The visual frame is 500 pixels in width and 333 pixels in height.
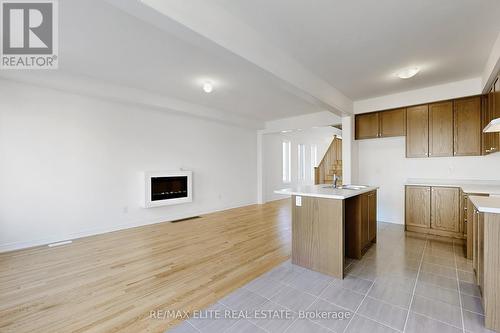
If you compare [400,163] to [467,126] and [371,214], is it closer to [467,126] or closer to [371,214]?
[467,126]

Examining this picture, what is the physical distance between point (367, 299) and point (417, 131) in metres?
3.56

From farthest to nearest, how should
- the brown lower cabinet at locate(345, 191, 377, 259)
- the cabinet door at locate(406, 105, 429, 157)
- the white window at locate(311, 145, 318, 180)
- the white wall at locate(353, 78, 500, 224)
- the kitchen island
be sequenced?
the white window at locate(311, 145, 318, 180) < the cabinet door at locate(406, 105, 429, 157) < the white wall at locate(353, 78, 500, 224) < the brown lower cabinet at locate(345, 191, 377, 259) < the kitchen island

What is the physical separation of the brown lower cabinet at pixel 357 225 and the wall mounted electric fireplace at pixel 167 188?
367 centimetres

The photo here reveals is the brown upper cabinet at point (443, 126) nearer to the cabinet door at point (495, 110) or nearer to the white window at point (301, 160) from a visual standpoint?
the cabinet door at point (495, 110)

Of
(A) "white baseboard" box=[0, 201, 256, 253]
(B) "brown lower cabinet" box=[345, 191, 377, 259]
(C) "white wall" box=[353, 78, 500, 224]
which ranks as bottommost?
(A) "white baseboard" box=[0, 201, 256, 253]

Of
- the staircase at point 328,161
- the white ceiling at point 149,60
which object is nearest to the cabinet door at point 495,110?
the white ceiling at point 149,60

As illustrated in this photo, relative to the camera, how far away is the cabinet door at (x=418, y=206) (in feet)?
13.0

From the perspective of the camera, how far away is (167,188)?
5078mm

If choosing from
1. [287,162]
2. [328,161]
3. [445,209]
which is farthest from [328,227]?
[328,161]

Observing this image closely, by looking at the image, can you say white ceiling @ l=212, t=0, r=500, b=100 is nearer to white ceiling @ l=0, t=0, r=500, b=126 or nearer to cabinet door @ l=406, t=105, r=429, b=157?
white ceiling @ l=0, t=0, r=500, b=126

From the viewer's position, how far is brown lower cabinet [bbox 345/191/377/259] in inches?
118

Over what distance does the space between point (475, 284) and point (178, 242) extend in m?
3.82

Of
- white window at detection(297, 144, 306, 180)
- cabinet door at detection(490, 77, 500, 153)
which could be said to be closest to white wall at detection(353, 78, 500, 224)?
cabinet door at detection(490, 77, 500, 153)

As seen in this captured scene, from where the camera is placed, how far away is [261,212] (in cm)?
603
